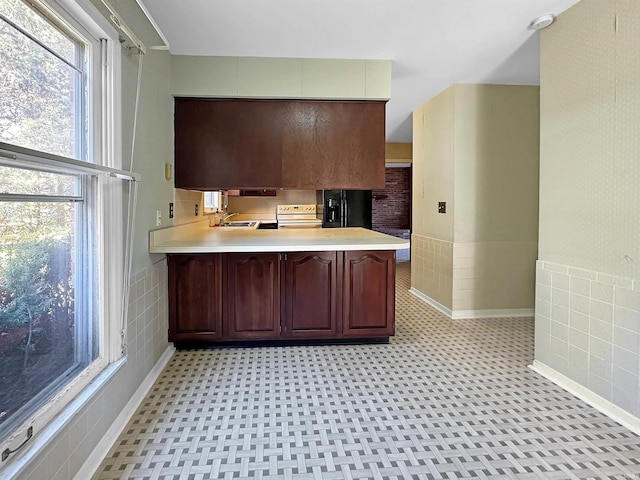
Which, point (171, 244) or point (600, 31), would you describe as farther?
point (171, 244)

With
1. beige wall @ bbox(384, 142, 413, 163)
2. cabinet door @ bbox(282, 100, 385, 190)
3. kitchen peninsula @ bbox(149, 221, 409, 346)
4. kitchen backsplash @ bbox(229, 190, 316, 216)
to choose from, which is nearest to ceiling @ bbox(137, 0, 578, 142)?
cabinet door @ bbox(282, 100, 385, 190)

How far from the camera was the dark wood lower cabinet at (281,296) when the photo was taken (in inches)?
117

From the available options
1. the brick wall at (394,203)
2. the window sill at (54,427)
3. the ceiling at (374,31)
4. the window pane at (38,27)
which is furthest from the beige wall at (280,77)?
the brick wall at (394,203)

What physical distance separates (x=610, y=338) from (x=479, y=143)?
2.39 meters

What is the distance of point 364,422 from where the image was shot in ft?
6.54

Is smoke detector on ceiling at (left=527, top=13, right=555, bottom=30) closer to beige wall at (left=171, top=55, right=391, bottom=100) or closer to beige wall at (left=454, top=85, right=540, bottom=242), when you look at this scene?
beige wall at (left=171, top=55, right=391, bottom=100)

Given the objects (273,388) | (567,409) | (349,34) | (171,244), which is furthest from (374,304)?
(349,34)

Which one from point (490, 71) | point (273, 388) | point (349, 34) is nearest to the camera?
point (273, 388)

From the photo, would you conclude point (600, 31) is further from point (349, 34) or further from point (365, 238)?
point (365, 238)

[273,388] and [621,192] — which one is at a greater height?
[621,192]

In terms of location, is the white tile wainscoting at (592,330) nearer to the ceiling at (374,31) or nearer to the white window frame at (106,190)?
the ceiling at (374,31)

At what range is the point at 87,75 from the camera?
1.75 metres

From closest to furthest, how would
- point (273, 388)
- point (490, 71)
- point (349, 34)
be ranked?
point (273, 388) < point (349, 34) < point (490, 71)

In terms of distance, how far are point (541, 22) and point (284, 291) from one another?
103 inches
